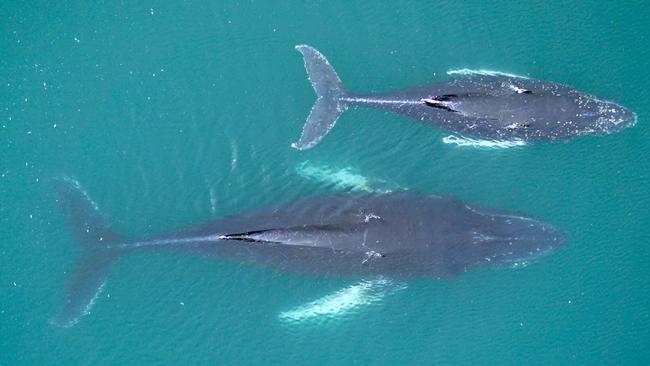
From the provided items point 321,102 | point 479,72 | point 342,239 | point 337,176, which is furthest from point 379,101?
point 342,239

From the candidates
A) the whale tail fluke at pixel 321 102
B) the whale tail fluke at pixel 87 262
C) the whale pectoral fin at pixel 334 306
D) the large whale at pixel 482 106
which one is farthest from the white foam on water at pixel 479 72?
the whale tail fluke at pixel 87 262

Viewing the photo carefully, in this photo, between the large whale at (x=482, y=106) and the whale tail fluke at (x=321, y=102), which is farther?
the whale tail fluke at (x=321, y=102)

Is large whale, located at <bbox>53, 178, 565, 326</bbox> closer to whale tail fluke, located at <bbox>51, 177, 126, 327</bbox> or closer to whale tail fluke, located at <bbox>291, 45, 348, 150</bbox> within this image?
whale tail fluke, located at <bbox>51, 177, 126, 327</bbox>

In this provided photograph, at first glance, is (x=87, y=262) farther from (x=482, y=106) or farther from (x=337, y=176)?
(x=482, y=106)

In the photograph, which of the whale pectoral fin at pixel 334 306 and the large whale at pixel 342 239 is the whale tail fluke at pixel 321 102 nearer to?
the large whale at pixel 342 239

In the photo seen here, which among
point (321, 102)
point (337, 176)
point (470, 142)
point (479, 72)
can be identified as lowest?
point (337, 176)

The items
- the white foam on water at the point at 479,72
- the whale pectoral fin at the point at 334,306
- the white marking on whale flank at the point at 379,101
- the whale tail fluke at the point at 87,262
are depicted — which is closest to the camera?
the whale tail fluke at the point at 87,262

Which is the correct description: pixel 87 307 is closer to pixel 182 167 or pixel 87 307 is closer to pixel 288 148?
pixel 182 167

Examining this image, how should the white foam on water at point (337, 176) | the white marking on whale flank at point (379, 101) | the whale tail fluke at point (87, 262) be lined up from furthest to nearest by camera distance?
the white marking on whale flank at point (379, 101)
the white foam on water at point (337, 176)
the whale tail fluke at point (87, 262)
